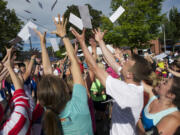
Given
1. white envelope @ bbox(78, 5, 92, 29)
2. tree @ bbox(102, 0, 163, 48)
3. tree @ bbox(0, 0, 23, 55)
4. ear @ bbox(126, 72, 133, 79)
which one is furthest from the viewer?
tree @ bbox(0, 0, 23, 55)

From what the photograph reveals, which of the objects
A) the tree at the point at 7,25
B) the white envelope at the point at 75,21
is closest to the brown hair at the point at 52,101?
the white envelope at the point at 75,21

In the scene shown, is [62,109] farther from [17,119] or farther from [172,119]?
[172,119]

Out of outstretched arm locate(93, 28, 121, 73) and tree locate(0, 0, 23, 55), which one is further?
tree locate(0, 0, 23, 55)

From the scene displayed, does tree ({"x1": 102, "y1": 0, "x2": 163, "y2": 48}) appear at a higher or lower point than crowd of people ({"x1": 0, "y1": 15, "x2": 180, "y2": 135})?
higher

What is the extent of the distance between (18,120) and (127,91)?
990 mm

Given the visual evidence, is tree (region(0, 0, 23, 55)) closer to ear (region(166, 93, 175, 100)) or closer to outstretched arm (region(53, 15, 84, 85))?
outstretched arm (region(53, 15, 84, 85))

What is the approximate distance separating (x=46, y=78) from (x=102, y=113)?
11.2ft

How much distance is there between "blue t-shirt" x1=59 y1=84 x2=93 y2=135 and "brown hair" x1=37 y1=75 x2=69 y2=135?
5cm

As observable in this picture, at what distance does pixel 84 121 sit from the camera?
1329 millimetres

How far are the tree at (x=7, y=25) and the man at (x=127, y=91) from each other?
22.3 m

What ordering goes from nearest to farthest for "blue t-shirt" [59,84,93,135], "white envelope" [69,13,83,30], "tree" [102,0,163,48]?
"blue t-shirt" [59,84,93,135] → "white envelope" [69,13,83,30] → "tree" [102,0,163,48]

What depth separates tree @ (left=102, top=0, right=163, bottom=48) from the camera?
1812cm

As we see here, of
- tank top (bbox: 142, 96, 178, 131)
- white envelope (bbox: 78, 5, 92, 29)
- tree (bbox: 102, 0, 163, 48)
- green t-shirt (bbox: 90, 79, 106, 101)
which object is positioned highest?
tree (bbox: 102, 0, 163, 48)

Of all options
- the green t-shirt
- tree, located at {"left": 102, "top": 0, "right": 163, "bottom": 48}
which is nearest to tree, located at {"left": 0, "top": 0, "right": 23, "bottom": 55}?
tree, located at {"left": 102, "top": 0, "right": 163, "bottom": 48}
